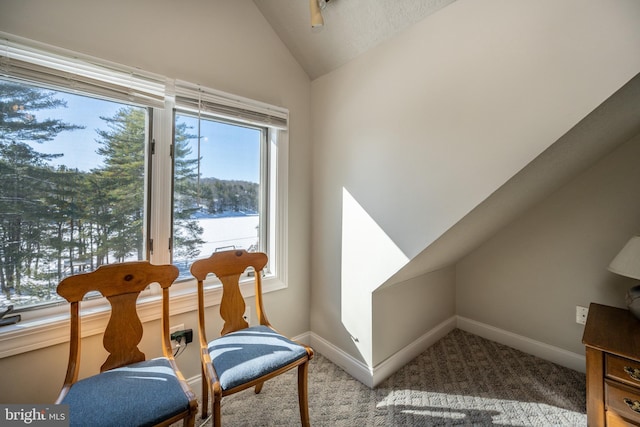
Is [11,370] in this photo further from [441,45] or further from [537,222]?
[537,222]

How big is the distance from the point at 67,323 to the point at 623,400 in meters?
2.58

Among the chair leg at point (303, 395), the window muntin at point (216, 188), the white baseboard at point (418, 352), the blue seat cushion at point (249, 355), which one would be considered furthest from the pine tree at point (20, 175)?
the chair leg at point (303, 395)

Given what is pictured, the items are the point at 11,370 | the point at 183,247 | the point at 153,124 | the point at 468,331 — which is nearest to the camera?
the point at 11,370

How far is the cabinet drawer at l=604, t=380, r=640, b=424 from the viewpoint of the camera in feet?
3.77

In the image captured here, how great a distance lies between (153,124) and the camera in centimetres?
152

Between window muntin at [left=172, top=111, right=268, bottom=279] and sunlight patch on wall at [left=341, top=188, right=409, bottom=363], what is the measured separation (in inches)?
26.3

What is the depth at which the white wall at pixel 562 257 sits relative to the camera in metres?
1.75

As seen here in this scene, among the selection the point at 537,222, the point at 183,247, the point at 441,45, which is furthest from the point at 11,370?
the point at 537,222

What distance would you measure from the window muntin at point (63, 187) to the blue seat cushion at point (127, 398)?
0.56m

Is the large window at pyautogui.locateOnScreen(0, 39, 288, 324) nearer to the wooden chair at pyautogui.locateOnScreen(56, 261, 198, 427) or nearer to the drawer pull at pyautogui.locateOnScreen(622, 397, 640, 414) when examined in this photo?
the wooden chair at pyautogui.locateOnScreen(56, 261, 198, 427)

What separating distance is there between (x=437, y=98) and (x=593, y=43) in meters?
0.58

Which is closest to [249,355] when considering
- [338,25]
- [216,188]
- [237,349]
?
[237,349]

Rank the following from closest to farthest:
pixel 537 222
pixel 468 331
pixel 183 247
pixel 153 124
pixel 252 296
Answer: pixel 153 124 < pixel 183 247 < pixel 252 296 < pixel 537 222 < pixel 468 331

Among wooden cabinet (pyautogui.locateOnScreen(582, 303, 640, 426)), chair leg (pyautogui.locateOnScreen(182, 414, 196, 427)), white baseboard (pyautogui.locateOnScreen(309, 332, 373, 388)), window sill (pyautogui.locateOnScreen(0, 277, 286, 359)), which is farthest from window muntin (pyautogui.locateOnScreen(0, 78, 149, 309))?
wooden cabinet (pyautogui.locateOnScreen(582, 303, 640, 426))
